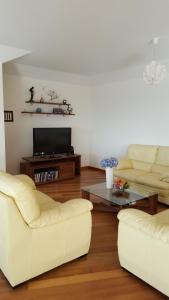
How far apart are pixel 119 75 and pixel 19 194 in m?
4.18

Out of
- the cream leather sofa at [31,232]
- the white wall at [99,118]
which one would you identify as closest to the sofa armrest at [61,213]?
the cream leather sofa at [31,232]

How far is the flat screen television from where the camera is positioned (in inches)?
200

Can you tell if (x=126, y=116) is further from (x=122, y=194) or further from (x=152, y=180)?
(x=122, y=194)

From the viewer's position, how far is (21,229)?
1760 millimetres

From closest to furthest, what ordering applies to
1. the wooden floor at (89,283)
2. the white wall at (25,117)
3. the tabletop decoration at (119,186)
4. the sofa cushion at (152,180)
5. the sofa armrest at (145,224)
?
1. the sofa armrest at (145,224)
2. the wooden floor at (89,283)
3. the tabletop decoration at (119,186)
4. the sofa cushion at (152,180)
5. the white wall at (25,117)

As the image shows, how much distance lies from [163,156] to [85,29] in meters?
2.66

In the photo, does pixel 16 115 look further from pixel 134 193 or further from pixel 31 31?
pixel 134 193

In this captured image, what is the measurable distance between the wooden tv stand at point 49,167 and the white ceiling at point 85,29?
2.04 meters

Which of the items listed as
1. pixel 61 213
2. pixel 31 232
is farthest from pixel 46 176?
pixel 31 232

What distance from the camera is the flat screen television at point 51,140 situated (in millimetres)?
5082

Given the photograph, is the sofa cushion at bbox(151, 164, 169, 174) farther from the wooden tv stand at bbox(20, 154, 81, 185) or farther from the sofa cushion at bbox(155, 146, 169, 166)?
the wooden tv stand at bbox(20, 154, 81, 185)

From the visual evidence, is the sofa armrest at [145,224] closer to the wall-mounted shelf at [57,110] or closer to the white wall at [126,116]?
the white wall at [126,116]

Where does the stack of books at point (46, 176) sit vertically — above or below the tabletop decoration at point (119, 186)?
below

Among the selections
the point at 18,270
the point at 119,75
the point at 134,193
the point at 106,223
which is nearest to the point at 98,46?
the point at 119,75
